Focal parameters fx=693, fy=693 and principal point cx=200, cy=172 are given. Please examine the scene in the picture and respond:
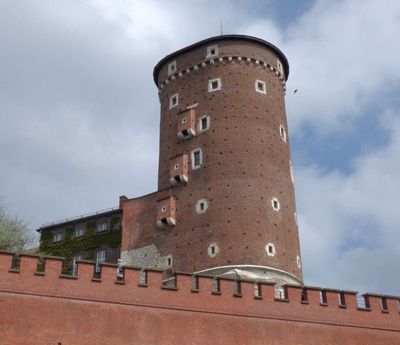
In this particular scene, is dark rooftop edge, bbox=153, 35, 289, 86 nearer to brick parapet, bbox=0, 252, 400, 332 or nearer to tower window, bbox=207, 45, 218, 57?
tower window, bbox=207, 45, 218, 57

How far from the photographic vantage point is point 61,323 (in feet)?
70.4

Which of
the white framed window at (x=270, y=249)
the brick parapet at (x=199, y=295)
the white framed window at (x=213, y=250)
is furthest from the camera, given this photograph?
the white framed window at (x=270, y=249)

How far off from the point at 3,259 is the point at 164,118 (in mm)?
19849

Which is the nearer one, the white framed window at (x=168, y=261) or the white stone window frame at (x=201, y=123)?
the white framed window at (x=168, y=261)

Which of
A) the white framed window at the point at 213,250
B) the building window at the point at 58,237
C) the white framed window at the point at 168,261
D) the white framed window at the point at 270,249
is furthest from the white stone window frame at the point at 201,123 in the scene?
the building window at the point at 58,237

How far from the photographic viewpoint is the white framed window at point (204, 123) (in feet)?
124

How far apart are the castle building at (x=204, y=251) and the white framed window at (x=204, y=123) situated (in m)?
0.06

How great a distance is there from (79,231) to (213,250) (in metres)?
13.9

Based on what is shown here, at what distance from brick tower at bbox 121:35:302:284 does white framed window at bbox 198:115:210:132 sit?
6 centimetres

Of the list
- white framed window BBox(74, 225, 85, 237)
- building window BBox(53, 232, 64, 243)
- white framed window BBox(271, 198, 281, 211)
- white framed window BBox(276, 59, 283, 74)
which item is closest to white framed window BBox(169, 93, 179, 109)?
white framed window BBox(276, 59, 283, 74)

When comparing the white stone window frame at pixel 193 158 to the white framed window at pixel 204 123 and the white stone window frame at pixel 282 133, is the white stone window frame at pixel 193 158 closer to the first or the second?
the white framed window at pixel 204 123

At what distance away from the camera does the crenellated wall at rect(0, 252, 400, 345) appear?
2147 centimetres

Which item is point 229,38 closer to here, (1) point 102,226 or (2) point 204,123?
(2) point 204,123

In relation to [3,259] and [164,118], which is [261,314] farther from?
[164,118]
